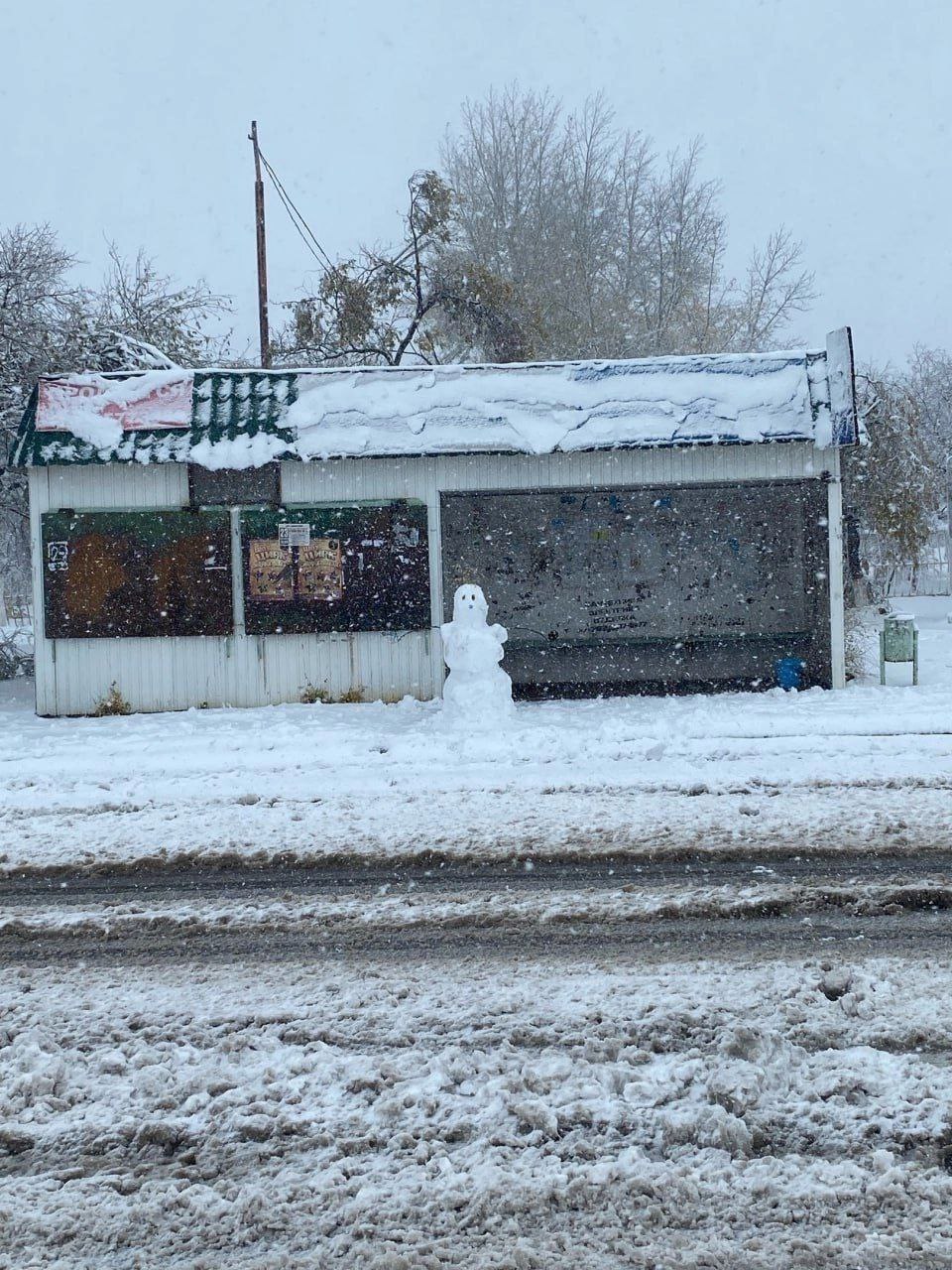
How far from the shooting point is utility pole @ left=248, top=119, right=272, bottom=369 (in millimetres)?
20641

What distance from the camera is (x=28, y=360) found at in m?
15.6

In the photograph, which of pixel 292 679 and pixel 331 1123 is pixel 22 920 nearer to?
pixel 331 1123

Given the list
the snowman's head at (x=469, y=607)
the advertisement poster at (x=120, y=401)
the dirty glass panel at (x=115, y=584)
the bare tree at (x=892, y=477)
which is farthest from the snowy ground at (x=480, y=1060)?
the bare tree at (x=892, y=477)

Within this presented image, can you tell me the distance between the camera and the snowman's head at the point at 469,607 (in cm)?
1112

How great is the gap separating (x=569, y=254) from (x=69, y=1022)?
30871 mm

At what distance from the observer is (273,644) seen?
1261 centimetres

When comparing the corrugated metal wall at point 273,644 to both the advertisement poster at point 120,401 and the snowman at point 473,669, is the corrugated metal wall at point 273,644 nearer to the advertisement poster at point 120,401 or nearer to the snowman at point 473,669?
the advertisement poster at point 120,401

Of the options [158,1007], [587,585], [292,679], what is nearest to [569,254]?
[587,585]

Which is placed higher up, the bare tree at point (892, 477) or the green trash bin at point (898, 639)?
the bare tree at point (892, 477)

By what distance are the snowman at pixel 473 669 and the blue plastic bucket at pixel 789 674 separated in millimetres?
4199

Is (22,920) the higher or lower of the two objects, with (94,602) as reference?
lower

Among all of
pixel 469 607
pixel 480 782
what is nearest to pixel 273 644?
pixel 469 607

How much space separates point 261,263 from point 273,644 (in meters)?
12.1

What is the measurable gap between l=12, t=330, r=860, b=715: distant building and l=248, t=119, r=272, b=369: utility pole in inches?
327
